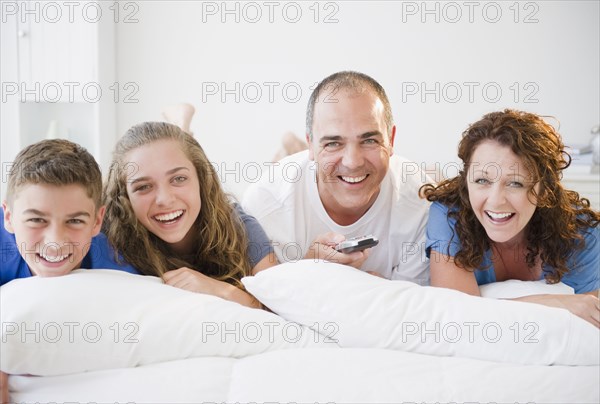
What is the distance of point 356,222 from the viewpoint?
1788 millimetres

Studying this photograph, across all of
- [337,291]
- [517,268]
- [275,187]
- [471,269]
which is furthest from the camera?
[275,187]

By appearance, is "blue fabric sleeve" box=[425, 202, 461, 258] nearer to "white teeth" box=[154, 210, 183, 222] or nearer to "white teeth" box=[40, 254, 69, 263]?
"white teeth" box=[154, 210, 183, 222]

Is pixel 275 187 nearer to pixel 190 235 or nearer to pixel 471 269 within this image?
pixel 190 235

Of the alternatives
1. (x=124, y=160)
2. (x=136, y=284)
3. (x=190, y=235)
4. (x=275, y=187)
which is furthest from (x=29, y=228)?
(x=275, y=187)

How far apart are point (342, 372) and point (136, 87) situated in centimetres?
312

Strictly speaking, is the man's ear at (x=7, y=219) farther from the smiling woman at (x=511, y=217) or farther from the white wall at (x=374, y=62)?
the white wall at (x=374, y=62)

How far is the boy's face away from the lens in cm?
119

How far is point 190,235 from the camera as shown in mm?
1653

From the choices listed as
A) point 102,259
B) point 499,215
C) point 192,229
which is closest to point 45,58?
point 192,229

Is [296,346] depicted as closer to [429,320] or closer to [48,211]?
[429,320]

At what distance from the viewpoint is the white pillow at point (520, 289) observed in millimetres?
1345

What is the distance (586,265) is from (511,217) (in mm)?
245

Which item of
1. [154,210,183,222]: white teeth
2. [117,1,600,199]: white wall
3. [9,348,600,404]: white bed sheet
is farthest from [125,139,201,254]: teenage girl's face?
[117,1,600,199]: white wall

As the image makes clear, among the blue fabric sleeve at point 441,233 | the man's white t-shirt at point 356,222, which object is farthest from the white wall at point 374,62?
the blue fabric sleeve at point 441,233
